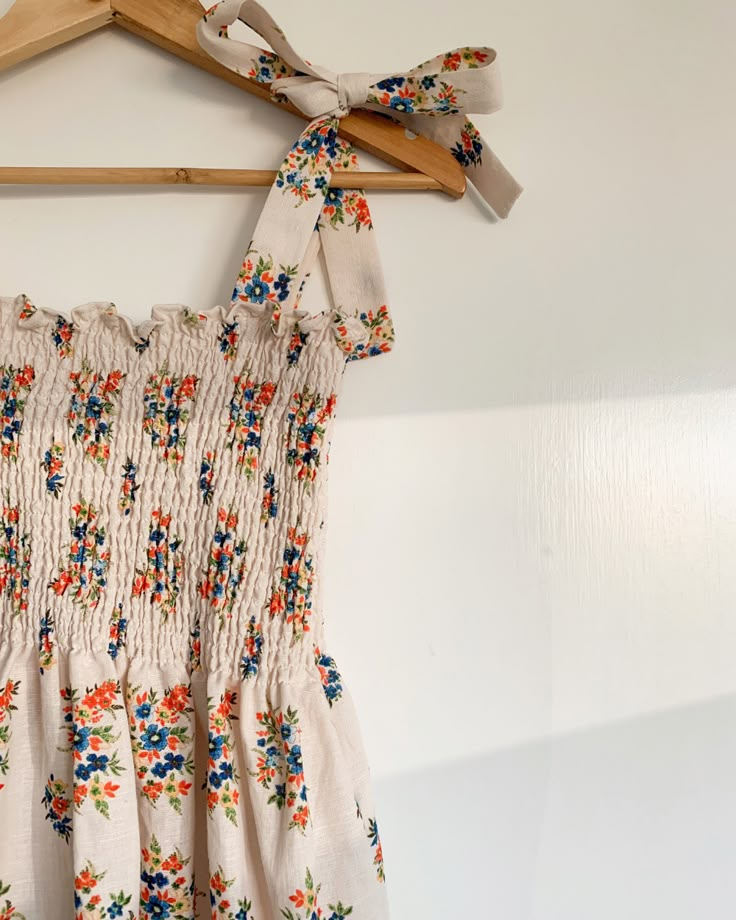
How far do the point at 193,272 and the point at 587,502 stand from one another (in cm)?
44

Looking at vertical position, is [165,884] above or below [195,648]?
below

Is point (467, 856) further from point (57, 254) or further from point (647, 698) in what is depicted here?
point (57, 254)

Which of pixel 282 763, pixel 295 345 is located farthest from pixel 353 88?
pixel 282 763

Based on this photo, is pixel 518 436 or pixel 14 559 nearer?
pixel 14 559

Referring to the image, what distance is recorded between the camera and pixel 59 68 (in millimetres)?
788

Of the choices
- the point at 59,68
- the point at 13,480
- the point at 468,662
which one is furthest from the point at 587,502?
the point at 59,68

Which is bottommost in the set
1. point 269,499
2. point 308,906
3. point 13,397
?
point 308,906

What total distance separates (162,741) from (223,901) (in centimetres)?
13

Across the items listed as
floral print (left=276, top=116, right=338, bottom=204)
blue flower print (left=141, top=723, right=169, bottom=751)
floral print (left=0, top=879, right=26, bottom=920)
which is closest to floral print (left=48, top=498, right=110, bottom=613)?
blue flower print (left=141, top=723, right=169, bottom=751)

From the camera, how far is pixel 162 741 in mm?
681

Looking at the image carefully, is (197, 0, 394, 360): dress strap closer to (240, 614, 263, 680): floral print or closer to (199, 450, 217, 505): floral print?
(199, 450, 217, 505): floral print

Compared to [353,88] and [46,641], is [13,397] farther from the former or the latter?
[353,88]

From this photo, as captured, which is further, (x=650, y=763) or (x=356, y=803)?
(x=650, y=763)

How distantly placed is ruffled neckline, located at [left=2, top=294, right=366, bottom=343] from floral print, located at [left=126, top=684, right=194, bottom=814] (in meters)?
0.31
